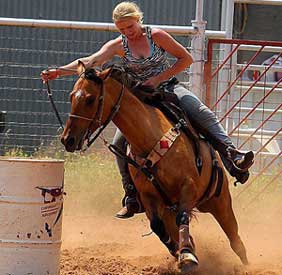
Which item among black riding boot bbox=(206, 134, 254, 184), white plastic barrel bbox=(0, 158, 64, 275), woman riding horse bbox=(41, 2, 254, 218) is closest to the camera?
white plastic barrel bbox=(0, 158, 64, 275)

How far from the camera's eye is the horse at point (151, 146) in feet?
22.9

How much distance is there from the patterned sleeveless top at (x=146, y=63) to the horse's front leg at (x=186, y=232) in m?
0.97

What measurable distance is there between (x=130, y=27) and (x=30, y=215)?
1672mm

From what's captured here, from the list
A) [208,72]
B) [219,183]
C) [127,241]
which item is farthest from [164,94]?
[208,72]

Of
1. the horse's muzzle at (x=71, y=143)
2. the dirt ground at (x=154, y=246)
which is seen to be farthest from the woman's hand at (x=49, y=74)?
the dirt ground at (x=154, y=246)

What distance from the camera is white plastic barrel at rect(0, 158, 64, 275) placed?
6.83 metres

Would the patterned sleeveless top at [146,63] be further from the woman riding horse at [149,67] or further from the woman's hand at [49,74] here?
the woman's hand at [49,74]

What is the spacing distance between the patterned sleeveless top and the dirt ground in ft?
5.26

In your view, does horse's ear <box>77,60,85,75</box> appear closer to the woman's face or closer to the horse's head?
the horse's head

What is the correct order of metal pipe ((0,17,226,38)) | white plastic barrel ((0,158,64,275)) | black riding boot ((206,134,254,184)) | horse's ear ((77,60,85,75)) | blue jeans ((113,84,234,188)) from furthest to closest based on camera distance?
metal pipe ((0,17,226,38)), black riding boot ((206,134,254,184)), blue jeans ((113,84,234,188)), horse's ear ((77,60,85,75)), white plastic barrel ((0,158,64,275))

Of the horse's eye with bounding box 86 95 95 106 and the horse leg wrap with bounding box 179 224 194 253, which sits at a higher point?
the horse's eye with bounding box 86 95 95 106

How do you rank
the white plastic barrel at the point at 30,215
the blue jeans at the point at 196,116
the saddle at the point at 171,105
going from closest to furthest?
the white plastic barrel at the point at 30,215 < the saddle at the point at 171,105 < the blue jeans at the point at 196,116

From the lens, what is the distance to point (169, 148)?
7.35 m

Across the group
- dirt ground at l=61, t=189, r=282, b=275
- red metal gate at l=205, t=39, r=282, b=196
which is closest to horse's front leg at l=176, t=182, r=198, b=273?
dirt ground at l=61, t=189, r=282, b=275
